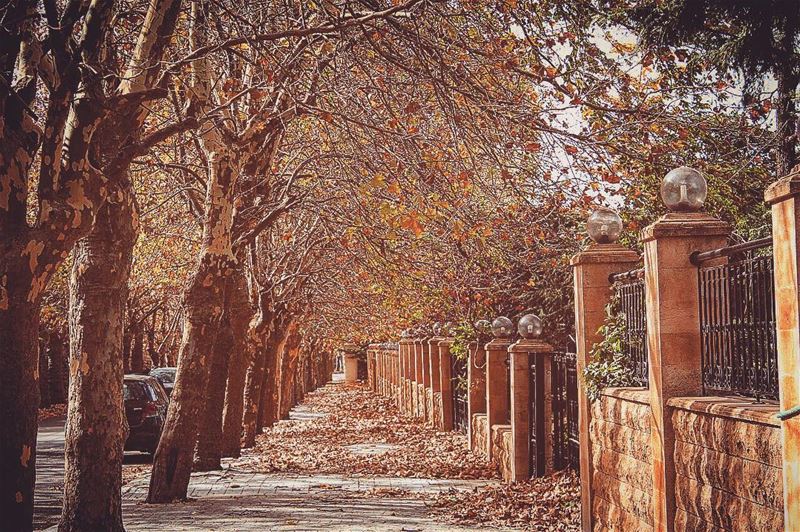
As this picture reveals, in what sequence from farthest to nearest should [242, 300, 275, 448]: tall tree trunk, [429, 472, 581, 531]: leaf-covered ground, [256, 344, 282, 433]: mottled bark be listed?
[256, 344, 282, 433]: mottled bark
[242, 300, 275, 448]: tall tree trunk
[429, 472, 581, 531]: leaf-covered ground

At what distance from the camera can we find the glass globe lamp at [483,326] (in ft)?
72.9

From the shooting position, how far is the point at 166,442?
46.2 feet

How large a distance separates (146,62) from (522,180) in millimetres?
4125

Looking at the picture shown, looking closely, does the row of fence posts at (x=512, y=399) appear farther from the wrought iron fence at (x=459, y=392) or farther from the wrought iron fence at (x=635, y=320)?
the wrought iron fence at (x=635, y=320)

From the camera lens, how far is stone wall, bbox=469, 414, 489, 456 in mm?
19656

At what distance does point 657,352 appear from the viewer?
855 centimetres

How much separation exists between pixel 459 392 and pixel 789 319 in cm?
2067

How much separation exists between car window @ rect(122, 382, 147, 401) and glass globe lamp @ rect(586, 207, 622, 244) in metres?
13.3

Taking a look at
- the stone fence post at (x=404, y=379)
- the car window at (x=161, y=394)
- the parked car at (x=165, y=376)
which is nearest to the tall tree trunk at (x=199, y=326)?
the car window at (x=161, y=394)

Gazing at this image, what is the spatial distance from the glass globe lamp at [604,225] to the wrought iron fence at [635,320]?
565mm

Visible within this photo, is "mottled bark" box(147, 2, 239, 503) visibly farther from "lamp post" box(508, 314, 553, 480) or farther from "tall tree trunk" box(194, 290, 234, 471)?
"lamp post" box(508, 314, 553, 480)

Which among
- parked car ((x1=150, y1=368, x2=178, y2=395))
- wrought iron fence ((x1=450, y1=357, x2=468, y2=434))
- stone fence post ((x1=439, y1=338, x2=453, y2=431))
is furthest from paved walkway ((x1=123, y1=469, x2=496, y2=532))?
parked car ((x1=150, y1=368, x2=178, y2=395))

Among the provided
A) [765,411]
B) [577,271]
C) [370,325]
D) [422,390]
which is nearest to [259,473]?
[577,271]

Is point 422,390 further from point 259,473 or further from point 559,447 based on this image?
point 559,447
